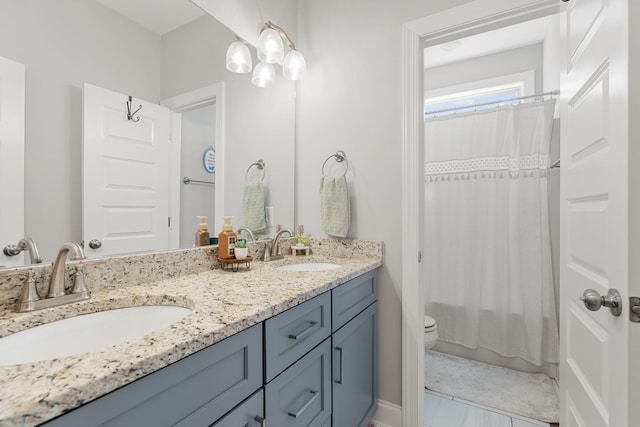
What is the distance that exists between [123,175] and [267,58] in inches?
40.6

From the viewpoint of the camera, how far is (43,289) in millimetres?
870

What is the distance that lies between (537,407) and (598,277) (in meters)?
1.45

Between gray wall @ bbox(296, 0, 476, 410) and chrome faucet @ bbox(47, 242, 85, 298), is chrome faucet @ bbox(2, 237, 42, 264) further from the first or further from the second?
gray wall @ bbox(296, 0, 476, 410)

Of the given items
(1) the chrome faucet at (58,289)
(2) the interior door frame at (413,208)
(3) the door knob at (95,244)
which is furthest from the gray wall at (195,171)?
(2) the interior door frame at (413,208)

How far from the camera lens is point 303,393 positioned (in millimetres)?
1057

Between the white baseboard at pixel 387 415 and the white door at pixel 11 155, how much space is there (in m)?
1.70

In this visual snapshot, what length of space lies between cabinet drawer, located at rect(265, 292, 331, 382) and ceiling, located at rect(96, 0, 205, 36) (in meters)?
1.13

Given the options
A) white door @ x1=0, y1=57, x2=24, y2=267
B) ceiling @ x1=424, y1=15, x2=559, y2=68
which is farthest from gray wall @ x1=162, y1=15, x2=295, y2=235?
ceiling @ x1=424, y1=15, x2=559, y2=68

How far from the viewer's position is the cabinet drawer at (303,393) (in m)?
0.90

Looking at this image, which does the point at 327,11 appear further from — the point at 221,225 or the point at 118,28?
the point at 221,225

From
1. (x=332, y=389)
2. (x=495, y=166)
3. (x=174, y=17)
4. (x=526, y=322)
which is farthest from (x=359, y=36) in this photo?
(x=526, y=322)

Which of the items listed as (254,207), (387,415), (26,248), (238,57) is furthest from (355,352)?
(238,57)

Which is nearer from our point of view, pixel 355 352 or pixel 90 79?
pixel 90 79

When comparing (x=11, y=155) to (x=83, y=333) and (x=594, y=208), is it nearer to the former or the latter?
(x=83, y=333)
